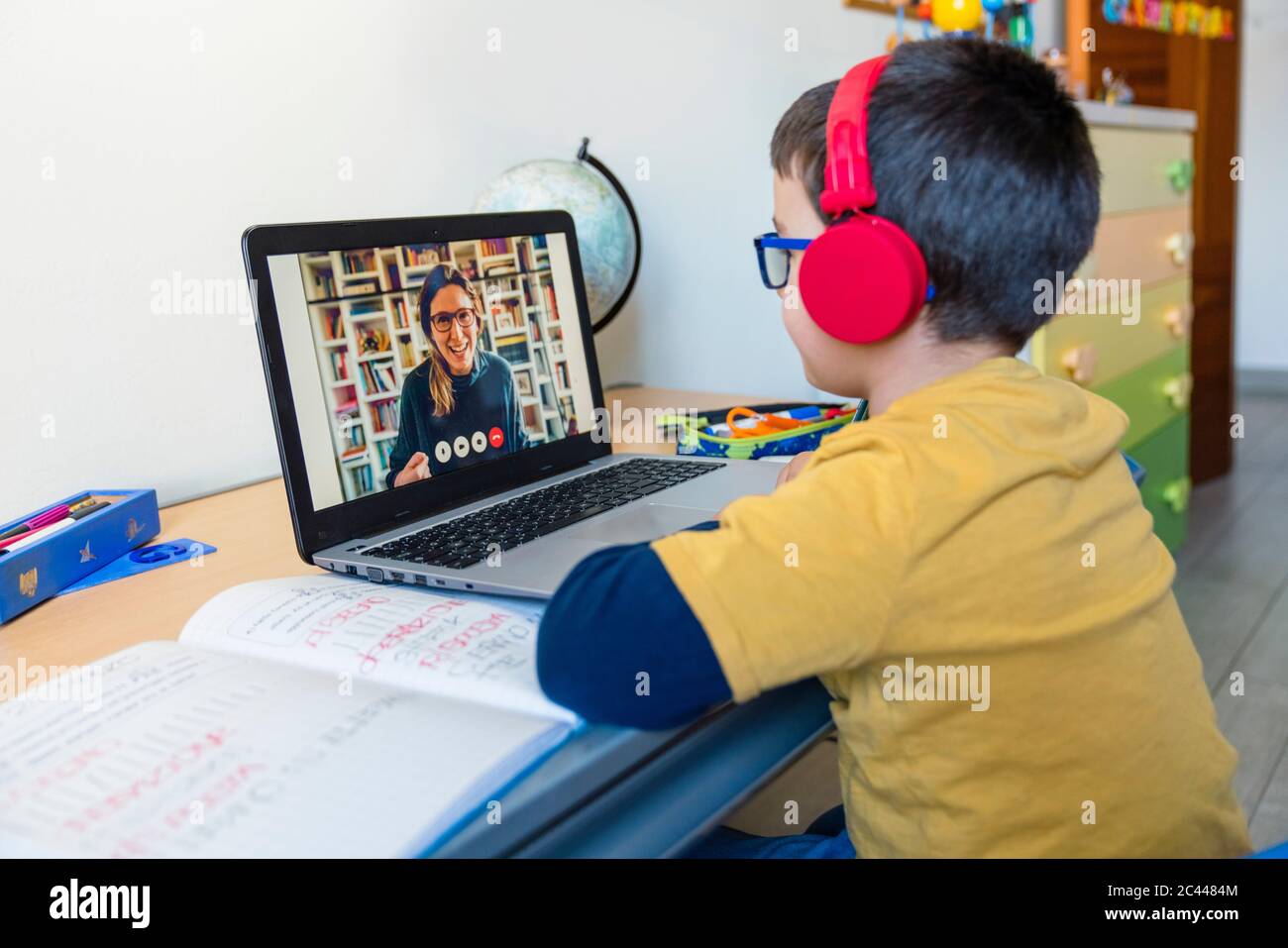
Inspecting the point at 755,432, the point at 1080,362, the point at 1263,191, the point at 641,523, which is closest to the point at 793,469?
the point at 641,523

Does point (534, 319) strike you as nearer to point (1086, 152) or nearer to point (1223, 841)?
point (1086, 152)

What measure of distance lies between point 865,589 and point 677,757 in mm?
151

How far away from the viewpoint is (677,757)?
2.09ft

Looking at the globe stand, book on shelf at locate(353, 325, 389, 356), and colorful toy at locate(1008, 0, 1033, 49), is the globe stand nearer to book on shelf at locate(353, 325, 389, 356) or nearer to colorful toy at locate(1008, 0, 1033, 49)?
book on shelf at locate(353, 325, 389, 356)

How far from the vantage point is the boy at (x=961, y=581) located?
1.89 feet

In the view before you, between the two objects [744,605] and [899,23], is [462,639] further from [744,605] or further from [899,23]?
[899,23]

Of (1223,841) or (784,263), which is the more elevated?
(784,263)

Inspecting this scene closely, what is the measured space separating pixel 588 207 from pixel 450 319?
0.42 m

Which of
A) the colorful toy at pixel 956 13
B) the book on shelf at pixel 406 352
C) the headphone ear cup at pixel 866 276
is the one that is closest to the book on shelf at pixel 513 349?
the book on shelf at pixel 406 352

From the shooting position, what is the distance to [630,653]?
58 cm

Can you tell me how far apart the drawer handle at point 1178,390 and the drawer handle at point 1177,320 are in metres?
0.09

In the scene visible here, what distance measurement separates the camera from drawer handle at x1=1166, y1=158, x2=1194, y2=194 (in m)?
2.39
